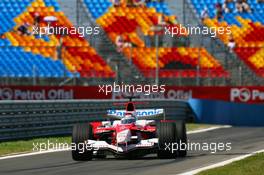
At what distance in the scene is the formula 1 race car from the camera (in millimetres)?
11688

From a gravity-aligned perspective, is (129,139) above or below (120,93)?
below

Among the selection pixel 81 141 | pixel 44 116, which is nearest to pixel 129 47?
pixel 44 116

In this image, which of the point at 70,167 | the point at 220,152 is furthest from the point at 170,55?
the point at 70,167

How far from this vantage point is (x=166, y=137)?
459 inches

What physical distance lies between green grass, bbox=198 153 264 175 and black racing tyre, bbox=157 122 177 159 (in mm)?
1320

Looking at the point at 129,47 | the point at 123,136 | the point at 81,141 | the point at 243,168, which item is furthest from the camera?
the point at 129,47

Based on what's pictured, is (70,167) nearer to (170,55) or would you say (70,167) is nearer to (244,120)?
(244,120)

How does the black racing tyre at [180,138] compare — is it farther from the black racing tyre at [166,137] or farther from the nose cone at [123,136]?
the nose cone at [123,136]

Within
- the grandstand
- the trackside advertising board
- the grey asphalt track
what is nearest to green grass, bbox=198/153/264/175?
the grey asphalt track

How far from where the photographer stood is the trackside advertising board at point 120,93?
29.1 m

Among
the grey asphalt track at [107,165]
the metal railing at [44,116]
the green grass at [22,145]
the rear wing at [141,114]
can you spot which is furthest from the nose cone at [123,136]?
the metal railing at [44,116]

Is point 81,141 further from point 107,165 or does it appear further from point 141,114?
point 141,114

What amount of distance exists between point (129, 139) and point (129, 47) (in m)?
22.7

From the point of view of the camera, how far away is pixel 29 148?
14.9 m
